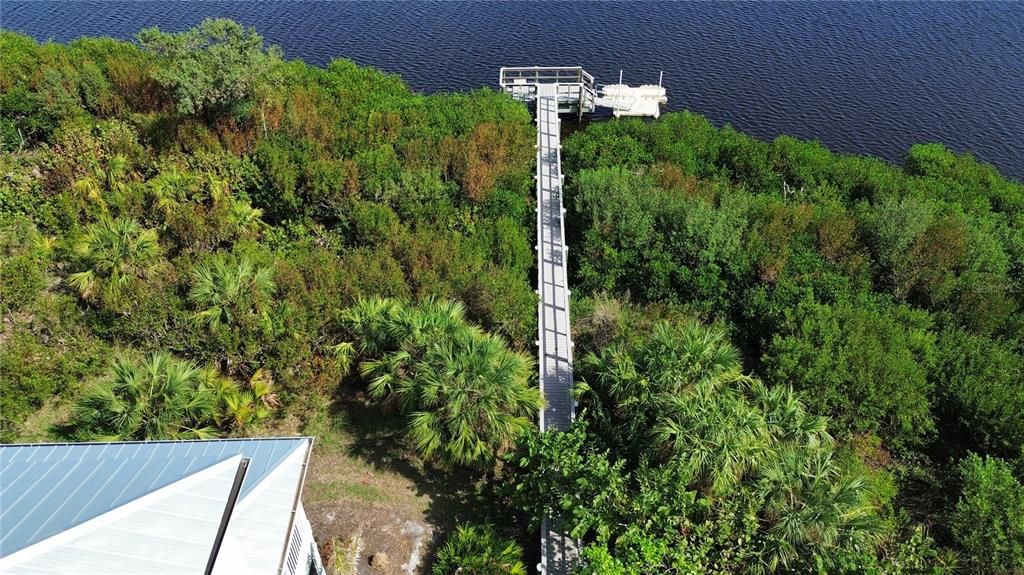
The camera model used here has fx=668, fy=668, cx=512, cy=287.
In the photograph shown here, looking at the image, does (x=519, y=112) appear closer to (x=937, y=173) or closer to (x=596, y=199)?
(x=596, y=199)

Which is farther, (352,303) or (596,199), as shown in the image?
(596,199)

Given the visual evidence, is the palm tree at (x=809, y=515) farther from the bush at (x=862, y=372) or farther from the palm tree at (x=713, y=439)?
the bush at (x=862, y=372)

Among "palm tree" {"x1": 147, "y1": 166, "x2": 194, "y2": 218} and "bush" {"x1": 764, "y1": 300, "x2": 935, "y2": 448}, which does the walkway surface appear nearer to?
"bush" {"x1": 764, "y1": 300, "x2": 935, "y2": 448}

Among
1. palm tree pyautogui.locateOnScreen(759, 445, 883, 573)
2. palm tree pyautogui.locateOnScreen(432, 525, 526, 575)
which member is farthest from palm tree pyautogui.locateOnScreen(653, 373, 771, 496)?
palm tree pyautogui.locateOnScreen(432, 525, 526, 575)

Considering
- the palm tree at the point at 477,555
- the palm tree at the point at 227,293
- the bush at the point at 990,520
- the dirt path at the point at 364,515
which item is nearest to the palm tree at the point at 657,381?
the palm tree at the point at 477,555

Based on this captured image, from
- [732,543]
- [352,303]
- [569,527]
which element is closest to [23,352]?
[352,303]

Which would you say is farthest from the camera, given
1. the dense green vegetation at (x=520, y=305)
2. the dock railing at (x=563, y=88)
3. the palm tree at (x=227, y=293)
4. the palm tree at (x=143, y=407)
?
the dock railing at (x=563, y=88)

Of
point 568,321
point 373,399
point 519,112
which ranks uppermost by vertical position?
point 519,112
